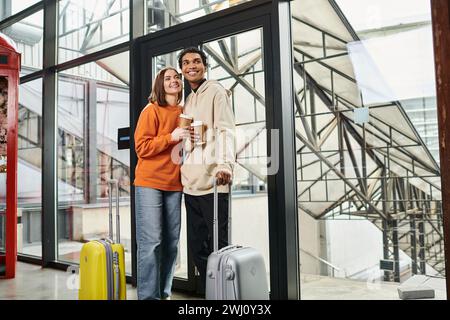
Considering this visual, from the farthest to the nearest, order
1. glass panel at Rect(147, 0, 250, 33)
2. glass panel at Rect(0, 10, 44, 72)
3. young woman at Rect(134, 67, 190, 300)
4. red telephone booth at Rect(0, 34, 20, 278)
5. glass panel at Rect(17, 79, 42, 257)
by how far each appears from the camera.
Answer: glass panel at Rect(17, 79, 42, 257) < glass panel at Rect(0, 10, 44, 72) < red telephone booth at Rect(0, 34, 20, 278) < glass panel at Rect(147, 0, 250, 33) < young woman at Rect(134, 67, 190, 300)

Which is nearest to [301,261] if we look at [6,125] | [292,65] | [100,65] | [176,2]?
[292,65]

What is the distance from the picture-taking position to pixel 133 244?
3.09 meters

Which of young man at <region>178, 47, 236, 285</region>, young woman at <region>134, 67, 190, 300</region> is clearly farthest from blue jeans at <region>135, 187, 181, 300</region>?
young man at <region>178, 47, 236, 285</region>

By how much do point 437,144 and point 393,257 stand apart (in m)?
0.63

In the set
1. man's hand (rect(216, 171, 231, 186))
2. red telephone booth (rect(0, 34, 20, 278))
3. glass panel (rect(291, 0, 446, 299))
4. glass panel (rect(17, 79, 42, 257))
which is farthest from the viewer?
glass panel (rect(17, 79, 42, 257))

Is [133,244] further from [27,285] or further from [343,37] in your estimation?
[343,37]

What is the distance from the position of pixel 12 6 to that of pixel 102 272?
11.0 feet

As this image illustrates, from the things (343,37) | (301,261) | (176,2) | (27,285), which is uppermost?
(176,2)

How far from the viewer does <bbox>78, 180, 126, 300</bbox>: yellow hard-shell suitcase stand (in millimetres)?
2262

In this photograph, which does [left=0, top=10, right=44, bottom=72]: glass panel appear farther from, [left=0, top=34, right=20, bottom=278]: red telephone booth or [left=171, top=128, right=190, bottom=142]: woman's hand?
[left=171, top=128, right=190, bottom=142]: woman's hand

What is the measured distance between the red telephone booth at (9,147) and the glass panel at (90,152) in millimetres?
523

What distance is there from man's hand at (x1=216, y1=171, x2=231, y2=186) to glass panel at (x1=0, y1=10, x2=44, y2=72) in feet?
9.15

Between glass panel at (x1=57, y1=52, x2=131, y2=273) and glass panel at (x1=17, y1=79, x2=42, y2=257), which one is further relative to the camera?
glass panel at (x1=17, y1=79, x2=42, y2=257)

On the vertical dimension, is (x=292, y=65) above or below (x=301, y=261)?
above
